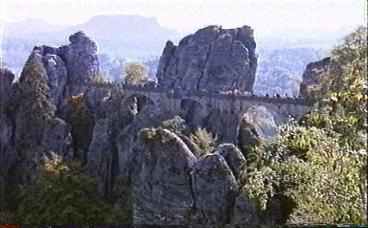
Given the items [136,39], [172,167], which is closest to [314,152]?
[172,167]

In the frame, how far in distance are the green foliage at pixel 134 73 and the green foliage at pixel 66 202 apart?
1016 cm

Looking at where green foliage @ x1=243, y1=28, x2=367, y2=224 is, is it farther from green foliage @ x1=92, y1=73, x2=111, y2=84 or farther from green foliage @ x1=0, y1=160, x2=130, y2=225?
green foliage @ x1=92, y1=73, x2=111, y2=84

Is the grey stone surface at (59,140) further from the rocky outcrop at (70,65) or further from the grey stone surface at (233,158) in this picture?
the grey stone surface at (233,158)

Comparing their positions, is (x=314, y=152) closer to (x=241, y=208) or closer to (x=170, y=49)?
(x=241, y=208)

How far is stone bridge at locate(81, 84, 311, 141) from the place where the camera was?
19.8 metres

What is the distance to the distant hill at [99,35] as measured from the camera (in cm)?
2102

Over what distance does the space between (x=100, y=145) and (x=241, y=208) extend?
11329mm

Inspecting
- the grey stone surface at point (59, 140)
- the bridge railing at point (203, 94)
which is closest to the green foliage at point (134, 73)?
the bridge railing at point (203, 94)

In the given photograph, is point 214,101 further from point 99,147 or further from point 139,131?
point 139,131

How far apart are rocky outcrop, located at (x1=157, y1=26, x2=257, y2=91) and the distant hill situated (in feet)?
5.37

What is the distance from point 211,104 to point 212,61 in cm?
288

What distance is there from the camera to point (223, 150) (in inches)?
395

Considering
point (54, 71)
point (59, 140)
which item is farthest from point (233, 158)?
point (54, 71)

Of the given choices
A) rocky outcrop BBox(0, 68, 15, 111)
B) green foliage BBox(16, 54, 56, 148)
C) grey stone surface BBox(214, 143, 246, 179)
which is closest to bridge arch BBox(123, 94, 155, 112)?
green foliage BBox(16, 54, 56, 148)
